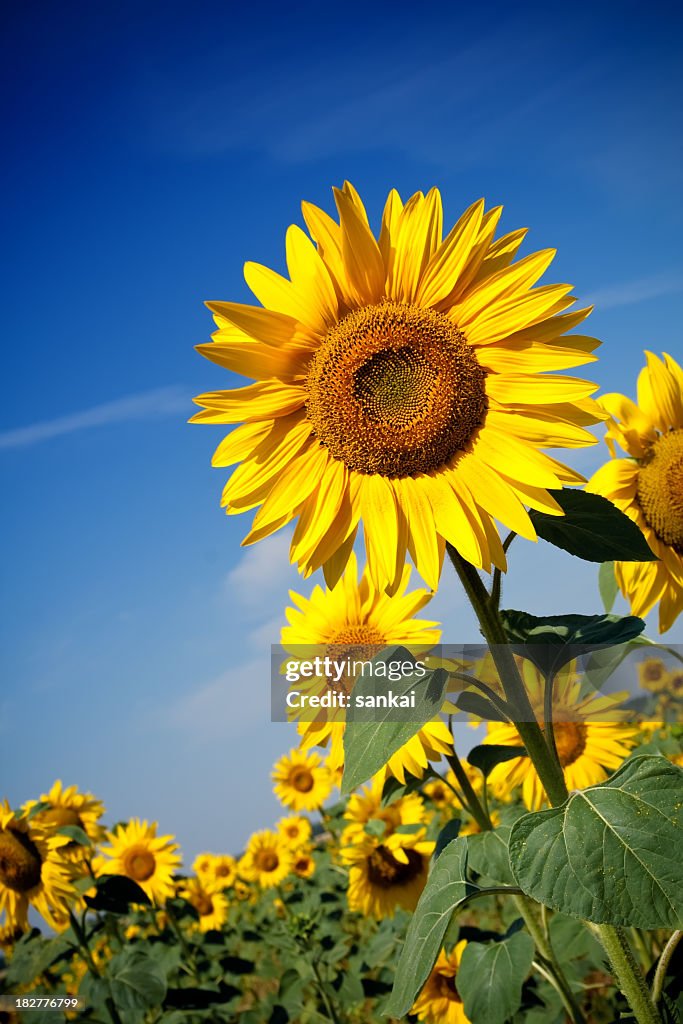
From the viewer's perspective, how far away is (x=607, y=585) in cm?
295

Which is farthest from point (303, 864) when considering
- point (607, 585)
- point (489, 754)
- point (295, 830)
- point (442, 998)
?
point (607, 585)

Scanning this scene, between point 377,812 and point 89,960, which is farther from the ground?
point 377,812

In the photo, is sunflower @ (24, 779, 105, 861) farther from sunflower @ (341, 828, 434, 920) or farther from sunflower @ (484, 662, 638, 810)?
sunflower @ (484, 662, 638, 810)

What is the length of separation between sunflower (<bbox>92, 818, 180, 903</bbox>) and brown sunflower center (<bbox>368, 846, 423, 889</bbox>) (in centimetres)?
249

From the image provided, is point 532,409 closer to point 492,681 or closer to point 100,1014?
point 492,681

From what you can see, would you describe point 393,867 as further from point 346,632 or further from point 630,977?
point 630,977

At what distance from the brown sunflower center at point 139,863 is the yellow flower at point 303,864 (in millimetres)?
1630

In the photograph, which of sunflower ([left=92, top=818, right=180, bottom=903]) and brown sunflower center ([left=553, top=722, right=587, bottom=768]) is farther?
sunflower ([left=92, top=818, right=180, bottom=903])

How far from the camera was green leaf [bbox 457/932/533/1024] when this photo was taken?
2.40m

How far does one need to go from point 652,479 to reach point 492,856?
1447 mm

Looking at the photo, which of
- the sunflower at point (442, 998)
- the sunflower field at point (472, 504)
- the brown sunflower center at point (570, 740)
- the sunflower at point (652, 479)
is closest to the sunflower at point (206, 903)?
the sunflower at point (442, 998)

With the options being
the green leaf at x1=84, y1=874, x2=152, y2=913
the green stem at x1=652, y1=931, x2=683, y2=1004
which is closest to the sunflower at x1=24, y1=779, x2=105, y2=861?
the green leaf at x1=84, y1=874, x2=152, y2=913

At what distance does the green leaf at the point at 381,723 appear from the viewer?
1.75m

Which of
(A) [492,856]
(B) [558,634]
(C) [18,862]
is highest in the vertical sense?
(B) [558,634]
